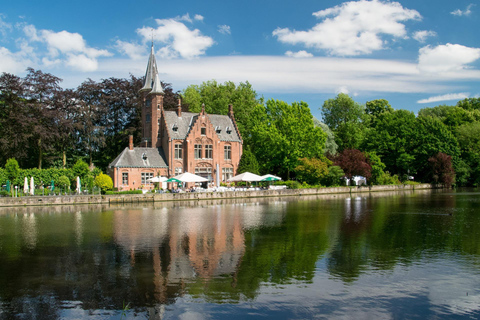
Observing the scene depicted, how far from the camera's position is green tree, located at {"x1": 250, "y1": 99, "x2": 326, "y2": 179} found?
5666 centimetres

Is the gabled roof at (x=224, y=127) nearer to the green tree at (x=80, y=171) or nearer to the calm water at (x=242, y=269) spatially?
the green tree at (x=80, y=171)

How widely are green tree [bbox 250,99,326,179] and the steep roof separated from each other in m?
3.17

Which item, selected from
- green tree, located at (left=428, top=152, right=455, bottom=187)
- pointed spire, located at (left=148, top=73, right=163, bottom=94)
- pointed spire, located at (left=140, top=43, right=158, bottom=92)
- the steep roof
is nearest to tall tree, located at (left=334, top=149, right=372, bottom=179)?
green tree, located at (left=428, top=152, right=455, bottom=187)

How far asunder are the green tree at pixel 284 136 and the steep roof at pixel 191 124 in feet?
10.4

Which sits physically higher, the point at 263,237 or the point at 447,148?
the point at 447,148

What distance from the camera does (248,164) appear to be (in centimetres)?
5581

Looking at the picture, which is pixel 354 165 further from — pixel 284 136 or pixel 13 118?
pixel 13 118

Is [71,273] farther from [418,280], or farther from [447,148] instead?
[447,148]

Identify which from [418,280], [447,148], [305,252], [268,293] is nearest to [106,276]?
[268,293]

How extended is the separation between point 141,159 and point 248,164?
44.6 feet

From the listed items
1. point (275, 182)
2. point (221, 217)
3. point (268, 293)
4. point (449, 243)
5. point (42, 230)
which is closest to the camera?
point (268, 293)

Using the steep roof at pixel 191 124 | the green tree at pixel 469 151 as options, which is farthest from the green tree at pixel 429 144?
the steep roof at pixel 191 124

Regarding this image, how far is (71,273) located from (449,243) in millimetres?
15894

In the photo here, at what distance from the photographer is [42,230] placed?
24.2m
